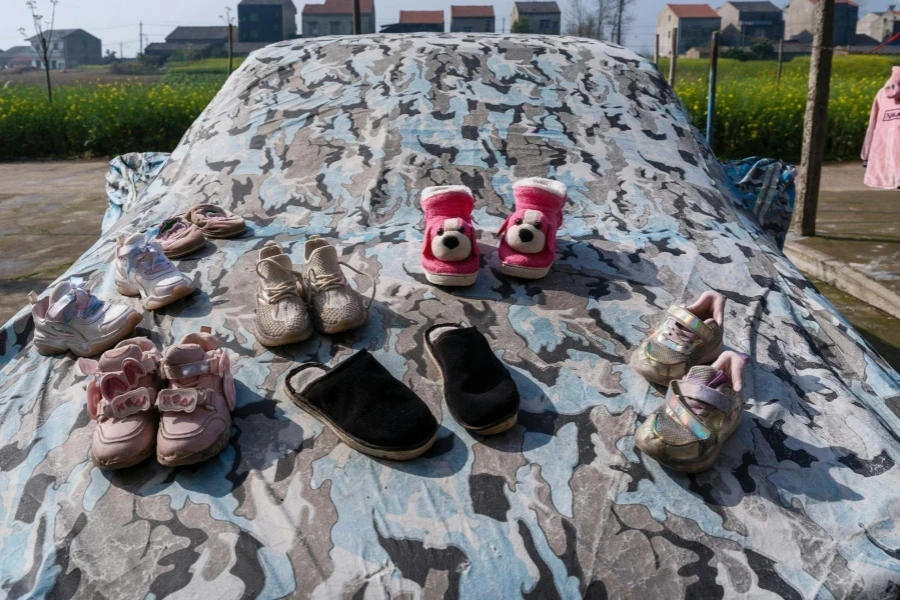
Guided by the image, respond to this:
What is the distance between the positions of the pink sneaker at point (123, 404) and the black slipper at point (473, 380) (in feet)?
1.71

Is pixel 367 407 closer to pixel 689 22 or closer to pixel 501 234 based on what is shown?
pixel 501 234

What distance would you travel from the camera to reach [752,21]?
183 ft

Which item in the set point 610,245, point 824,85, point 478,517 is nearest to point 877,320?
point 824,85

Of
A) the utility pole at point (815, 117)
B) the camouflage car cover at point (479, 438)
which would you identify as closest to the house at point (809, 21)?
the utility pole at point (815, 117)

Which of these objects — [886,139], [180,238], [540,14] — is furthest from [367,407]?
[540,14]

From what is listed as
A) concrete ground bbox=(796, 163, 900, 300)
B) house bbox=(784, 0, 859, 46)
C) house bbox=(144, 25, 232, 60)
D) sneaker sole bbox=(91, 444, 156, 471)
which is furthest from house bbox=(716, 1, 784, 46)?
sneaker sole bbox=(91, 444, 156, 471)

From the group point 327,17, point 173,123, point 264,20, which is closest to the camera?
point 173,123

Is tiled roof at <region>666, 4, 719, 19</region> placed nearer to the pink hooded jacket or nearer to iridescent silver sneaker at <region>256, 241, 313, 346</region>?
the pink hooded jacket

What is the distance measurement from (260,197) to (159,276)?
0.55m

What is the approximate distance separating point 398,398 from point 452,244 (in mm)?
479

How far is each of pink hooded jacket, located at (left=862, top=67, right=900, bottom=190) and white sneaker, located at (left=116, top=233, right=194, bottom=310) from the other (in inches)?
143

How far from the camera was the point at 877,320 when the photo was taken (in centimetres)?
386

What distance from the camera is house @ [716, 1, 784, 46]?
54.1 meters

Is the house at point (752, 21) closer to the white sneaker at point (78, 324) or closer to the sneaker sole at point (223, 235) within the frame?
the sneaker sole at point (223, 235)
